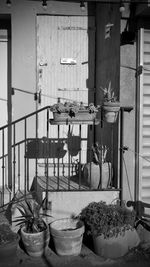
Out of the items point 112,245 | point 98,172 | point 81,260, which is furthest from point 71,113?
point 81,260

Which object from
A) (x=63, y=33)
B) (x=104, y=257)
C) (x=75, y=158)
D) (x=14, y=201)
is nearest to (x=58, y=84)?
(x=63, y=33)

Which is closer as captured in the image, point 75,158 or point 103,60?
point 103,60

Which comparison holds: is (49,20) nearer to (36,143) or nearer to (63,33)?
(63,33)

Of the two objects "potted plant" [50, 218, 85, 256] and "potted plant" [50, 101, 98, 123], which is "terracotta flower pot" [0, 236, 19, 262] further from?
"potted plant" [50, 101, 98, 123]

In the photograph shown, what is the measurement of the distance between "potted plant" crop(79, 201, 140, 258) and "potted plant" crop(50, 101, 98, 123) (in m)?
1.24

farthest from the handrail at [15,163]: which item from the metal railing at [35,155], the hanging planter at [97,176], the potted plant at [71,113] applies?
the hanging planter at [97,176]

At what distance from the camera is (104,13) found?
647 cm

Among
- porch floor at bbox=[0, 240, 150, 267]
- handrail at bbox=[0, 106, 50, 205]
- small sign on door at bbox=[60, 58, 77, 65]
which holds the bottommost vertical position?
porch floor at bbox=[0, 240, 150, 267]

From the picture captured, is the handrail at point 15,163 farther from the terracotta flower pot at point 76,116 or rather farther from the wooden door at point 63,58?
the terracotta flower pot at point 76,116

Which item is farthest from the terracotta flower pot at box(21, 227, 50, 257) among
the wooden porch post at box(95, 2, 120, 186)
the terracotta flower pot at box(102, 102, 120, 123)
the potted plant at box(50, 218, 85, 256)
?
the terracotta flower pot at box(102, 102, 120, 123)

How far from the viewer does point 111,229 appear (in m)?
4.98

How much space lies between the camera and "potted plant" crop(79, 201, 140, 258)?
4957 millimetres

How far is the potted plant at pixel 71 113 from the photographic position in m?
5.48

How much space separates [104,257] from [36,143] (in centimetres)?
239
